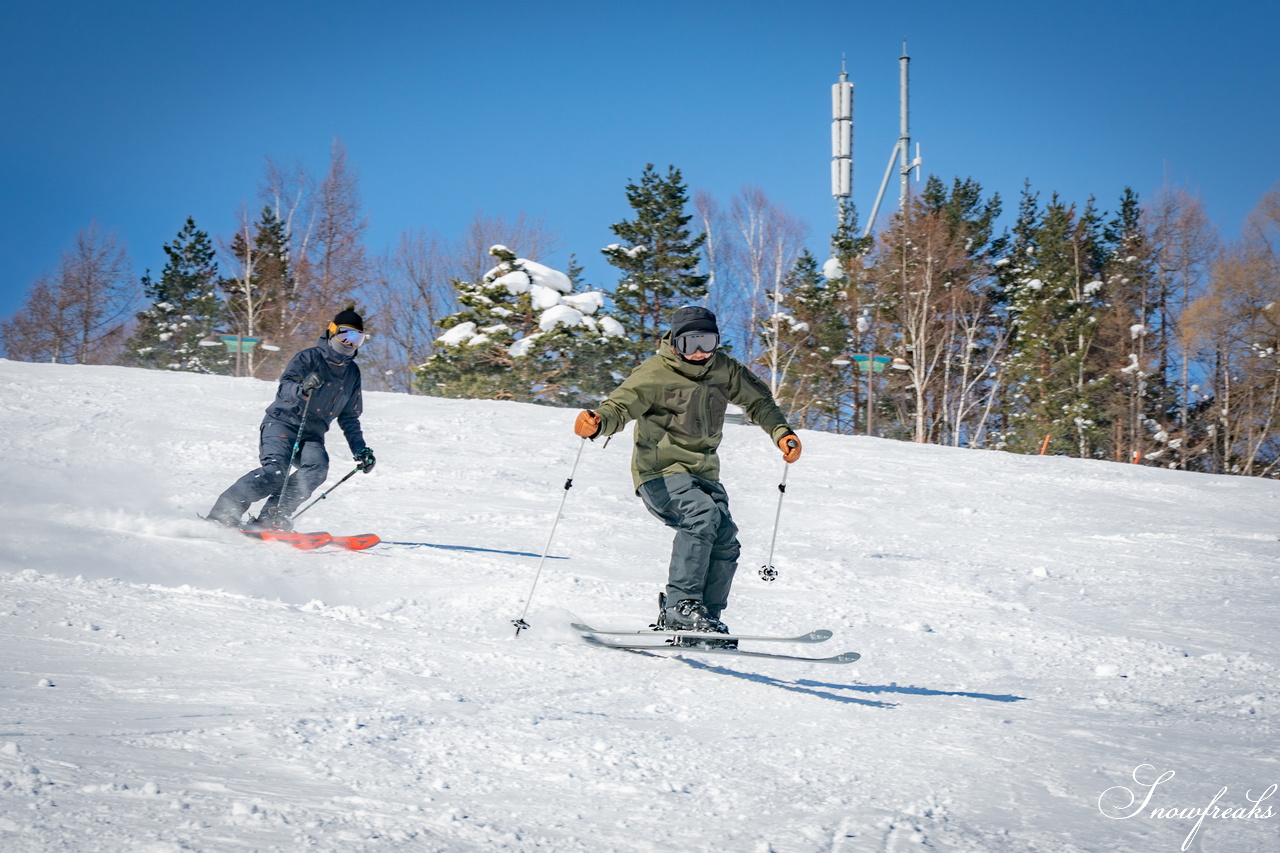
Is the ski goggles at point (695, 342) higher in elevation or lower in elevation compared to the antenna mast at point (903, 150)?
Answer: lower

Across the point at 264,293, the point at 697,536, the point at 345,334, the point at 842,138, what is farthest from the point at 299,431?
the point at 842,138

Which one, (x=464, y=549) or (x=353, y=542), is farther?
(x=464, y=549)

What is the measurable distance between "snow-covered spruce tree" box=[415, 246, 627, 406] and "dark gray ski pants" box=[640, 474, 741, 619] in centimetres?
2388

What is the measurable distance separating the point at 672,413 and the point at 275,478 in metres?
3.40

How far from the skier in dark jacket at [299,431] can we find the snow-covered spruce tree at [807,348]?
1133 inches

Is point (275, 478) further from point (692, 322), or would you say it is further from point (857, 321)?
point (857, 321)

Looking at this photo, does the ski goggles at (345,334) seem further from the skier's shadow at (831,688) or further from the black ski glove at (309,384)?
the skier's shadow at (831,688)

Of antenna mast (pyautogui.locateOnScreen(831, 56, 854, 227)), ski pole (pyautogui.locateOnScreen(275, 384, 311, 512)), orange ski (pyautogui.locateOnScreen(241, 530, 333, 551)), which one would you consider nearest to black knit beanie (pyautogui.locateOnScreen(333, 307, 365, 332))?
ski pole (pyautogui.locateOnScreen(275, 384, 311, 512))

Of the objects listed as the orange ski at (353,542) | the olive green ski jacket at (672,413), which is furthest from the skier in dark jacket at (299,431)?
the olive green ski jacket at (672,413)

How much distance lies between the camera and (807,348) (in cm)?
3788

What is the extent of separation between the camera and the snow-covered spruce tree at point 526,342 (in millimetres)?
28094

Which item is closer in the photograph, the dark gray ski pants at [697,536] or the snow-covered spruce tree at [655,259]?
the dark gray ski pants at [697,536]

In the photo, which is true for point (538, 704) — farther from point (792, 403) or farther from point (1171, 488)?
point (792, 403)

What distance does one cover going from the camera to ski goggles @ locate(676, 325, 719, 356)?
4.23 meters
